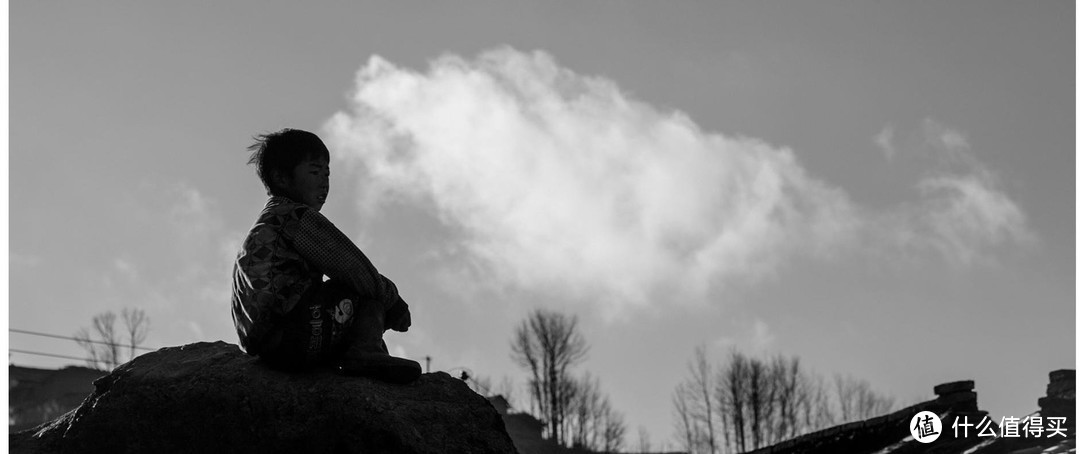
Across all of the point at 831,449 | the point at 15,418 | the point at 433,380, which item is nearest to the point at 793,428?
the point at 15,418

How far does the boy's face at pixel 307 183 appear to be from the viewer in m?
5.98

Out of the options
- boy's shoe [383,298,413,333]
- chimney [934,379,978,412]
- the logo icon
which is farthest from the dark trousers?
chimney [934,379,978,412]

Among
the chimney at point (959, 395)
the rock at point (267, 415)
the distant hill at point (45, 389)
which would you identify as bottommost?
the rock at point (267, 415)

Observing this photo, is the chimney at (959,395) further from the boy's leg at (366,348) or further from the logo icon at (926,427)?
the boy's leg at (366,348)

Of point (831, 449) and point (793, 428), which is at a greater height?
point (793, 428)

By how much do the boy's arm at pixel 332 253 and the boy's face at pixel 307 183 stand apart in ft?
0.48

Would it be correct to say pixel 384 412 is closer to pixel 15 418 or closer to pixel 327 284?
pixel 327 284

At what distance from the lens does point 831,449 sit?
12.4 metres

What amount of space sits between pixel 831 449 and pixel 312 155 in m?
8.18

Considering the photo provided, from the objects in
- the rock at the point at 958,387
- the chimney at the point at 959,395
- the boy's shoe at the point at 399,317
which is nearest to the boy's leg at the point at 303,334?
the boy's shoe at the point at 399,317

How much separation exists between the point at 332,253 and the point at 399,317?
635mm

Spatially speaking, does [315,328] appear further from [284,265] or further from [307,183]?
[307,183]

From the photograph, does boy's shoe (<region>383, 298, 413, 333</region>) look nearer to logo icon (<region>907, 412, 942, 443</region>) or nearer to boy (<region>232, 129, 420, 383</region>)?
boy (<region>232, 129, 420, 383</region>)

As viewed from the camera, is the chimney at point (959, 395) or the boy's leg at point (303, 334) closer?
the boy's leg at point (303, 334)
